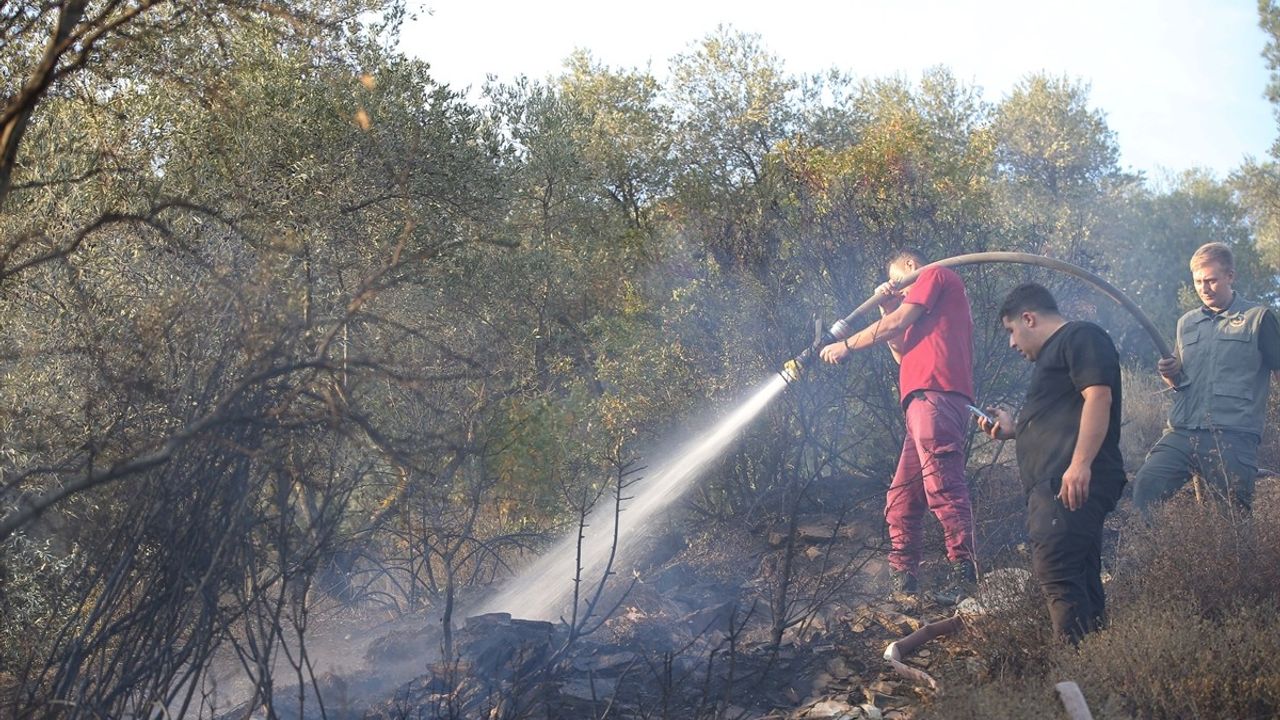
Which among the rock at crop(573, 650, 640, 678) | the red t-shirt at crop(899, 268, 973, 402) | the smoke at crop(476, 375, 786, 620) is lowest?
the rock at crop(573, 650, 640, 678)

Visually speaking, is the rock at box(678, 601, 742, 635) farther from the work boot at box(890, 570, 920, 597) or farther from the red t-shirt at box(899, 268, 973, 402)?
the red t-shirt at box(899, 268, 973, 402)

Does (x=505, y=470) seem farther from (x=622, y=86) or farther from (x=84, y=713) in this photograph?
(x=622, y=86)

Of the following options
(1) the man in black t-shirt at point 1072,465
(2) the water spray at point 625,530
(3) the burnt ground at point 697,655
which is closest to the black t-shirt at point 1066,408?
(1) the man in black t-shirt at point 1072,465

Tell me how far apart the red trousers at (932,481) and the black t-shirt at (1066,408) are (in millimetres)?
1350

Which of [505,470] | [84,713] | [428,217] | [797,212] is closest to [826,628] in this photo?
[505,470]

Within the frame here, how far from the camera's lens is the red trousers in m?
Answer: 6.22

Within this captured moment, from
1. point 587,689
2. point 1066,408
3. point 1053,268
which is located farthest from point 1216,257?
point 587,689

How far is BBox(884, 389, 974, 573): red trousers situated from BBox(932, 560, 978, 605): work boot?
139 millimetres

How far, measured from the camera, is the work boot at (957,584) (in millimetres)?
6445

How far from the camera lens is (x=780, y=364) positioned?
877 cm

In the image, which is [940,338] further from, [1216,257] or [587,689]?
[587,689]

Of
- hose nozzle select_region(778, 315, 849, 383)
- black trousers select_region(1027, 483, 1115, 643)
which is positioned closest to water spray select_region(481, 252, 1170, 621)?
hose nozzle select_region(778, 315, 849, 383)

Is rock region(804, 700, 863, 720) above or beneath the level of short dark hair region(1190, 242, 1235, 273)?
beneath

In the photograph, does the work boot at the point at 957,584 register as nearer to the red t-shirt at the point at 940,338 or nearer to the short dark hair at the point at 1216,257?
the red t-shirt at the point at 940,338
